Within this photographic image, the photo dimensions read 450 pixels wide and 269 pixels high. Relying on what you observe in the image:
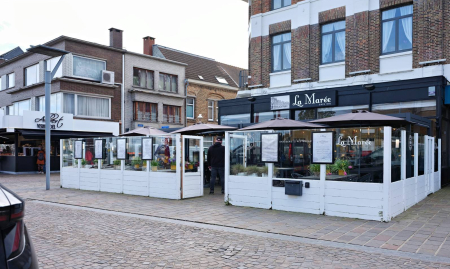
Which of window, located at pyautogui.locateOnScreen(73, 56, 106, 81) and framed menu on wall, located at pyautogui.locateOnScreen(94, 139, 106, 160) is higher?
window, located at pyautogui.locateOnScreen(73, 56, 106, 81)

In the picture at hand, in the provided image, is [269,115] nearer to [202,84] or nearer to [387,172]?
[387,172]

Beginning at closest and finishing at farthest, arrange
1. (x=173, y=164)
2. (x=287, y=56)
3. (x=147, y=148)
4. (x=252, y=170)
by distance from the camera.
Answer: (x=252, y=170), (x=173, y=164), (x=147, y=148), (x=287, y=56)

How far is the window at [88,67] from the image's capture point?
26438mm

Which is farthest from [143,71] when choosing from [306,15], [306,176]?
[306,176]

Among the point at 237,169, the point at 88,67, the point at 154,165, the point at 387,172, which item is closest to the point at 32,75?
the point at 88,67

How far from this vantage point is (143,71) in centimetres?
3097

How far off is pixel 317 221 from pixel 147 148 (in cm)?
604

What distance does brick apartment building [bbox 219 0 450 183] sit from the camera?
14047 mm

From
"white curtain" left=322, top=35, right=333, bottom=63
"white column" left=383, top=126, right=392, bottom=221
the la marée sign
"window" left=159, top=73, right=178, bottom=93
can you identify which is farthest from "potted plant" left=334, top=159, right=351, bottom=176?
"window" left=159, top=73, right=178, bottom=93

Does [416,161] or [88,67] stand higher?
[88,67]

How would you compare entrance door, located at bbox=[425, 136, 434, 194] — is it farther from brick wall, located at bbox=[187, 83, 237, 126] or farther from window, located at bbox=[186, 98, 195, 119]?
window, located at bbox=[186, 98, 195, 119]

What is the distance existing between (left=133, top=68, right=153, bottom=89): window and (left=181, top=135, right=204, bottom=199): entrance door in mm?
19696

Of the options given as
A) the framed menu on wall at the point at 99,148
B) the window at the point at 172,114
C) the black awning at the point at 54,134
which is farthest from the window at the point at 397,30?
the window at the point at 172,114

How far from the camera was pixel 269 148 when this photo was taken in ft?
31.0
